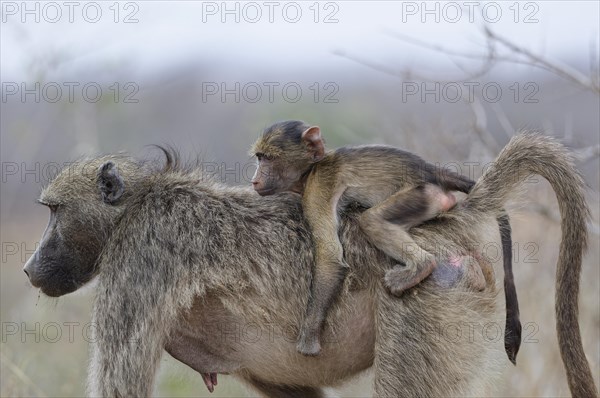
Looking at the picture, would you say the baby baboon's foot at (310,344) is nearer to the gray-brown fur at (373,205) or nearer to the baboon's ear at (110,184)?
the gray-brown fur at (373,205)

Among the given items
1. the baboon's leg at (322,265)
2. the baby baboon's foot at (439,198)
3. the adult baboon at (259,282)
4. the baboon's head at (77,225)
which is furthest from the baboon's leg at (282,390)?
the baby baboon's foot at (439,198)

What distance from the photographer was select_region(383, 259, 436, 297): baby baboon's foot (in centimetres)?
340

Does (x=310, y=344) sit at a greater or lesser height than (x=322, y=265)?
lesser

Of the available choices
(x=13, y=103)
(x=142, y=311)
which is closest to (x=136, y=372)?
(x=142, y=311)

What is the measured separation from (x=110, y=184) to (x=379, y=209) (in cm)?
117

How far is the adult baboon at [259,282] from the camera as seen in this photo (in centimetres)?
346

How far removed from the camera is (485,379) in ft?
11.9

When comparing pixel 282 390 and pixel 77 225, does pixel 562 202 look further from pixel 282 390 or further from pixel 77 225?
pixel 77 225

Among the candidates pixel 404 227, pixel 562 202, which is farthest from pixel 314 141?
pixel 562 202

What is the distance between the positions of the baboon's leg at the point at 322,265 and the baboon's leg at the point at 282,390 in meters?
0.67

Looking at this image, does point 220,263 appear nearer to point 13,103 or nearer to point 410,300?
point 410,300

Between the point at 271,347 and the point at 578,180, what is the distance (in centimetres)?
132

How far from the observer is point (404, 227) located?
351 cm

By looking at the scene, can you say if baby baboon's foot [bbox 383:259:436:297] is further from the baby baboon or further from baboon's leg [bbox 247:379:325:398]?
baboon's leg [bbox 247:379:325:398]
